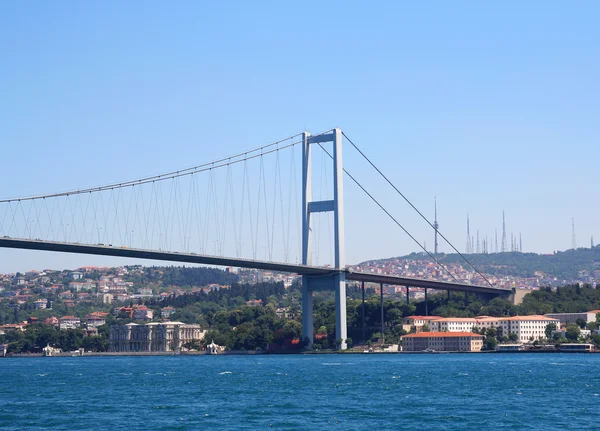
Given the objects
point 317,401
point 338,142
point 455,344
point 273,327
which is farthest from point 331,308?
point 317,401

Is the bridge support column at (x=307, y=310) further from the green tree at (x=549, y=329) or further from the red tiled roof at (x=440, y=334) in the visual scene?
the green tree at (x=549, y=329)

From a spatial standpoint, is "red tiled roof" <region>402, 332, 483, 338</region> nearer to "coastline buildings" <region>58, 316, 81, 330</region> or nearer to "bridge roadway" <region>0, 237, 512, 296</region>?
"bridge roadway" <region>0, 237, 512, 296</region>

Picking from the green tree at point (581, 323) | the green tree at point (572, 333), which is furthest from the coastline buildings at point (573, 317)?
the green tree at point (572, 333)

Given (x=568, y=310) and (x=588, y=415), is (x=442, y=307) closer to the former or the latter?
(x=568, y=310)

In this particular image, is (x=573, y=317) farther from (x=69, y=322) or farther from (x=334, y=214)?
(x=69, y=322)

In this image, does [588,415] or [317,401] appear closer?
[588,415]

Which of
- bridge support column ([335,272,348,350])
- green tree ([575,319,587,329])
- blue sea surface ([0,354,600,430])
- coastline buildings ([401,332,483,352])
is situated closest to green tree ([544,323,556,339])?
green tree ([575,319,587,329])

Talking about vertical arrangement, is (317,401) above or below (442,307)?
below
